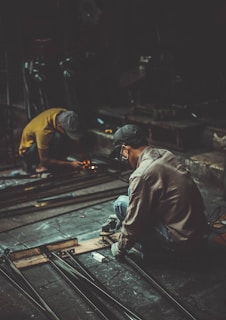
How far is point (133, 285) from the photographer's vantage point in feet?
19.6

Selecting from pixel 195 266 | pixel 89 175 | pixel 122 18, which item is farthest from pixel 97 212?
pixel 122 18

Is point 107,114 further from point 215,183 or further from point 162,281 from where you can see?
point 162,281

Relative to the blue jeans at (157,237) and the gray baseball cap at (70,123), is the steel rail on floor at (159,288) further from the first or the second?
the gray baseball cap at (70,123)

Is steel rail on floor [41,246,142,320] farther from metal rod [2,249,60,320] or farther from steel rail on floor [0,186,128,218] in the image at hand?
steel rail on floor [0,186,128,218]

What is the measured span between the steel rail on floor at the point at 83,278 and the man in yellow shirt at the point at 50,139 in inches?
139

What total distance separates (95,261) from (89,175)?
3650 millimetres

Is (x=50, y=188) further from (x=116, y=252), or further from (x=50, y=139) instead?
(x=116, y=252)

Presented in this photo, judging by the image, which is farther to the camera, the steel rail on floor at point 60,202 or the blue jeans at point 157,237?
the steel rail on floor at point 60,202

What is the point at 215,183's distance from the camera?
9.16 meters

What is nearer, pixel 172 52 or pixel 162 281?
pixel 162 281

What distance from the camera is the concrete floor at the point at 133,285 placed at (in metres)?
5.43

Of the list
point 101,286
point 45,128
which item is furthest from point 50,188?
point 101,286

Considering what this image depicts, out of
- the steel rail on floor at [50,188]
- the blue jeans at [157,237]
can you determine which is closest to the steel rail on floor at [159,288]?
the blue jeans at [157,237]

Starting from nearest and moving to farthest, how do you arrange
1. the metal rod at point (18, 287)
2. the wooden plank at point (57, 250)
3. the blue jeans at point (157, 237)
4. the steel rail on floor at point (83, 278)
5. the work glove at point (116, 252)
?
the steel rail on floor at point (83, 278) → the metal rod at point (18, 287) → the blue jeans at point (157, 237) → the work glove at point (116, 252) → the wooden plank at point (57, 250)
